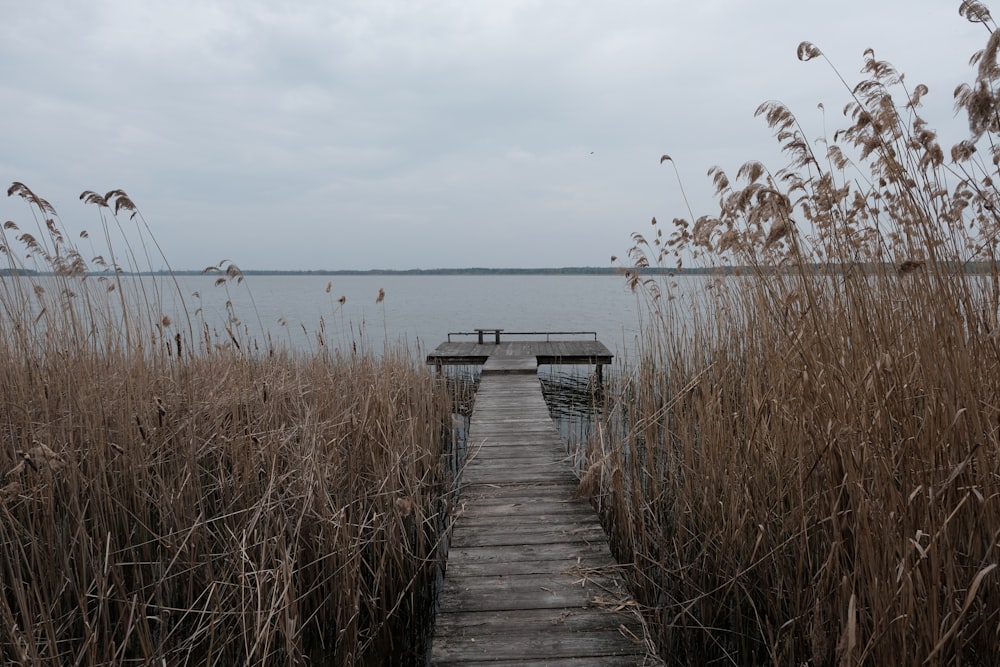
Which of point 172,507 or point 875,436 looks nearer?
point 875,436

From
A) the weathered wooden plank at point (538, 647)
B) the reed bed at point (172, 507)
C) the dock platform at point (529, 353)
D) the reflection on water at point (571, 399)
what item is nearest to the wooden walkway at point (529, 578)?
the weathered wooden plank at point (538, 647)

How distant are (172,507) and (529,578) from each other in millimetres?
1482

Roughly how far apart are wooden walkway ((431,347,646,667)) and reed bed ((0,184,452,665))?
0.33 metres

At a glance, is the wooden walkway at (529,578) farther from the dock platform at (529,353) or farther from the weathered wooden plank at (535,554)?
the dock platform at (529,353)

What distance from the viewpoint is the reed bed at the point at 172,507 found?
2.03 meters

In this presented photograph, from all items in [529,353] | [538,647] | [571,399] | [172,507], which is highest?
[172,507]

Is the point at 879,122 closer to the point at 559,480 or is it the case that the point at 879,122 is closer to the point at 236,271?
the point at 559,480

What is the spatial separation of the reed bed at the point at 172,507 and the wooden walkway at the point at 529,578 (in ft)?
1.08

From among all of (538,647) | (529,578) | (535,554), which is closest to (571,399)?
(535,554)

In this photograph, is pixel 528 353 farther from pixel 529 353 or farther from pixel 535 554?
pixel 535 554

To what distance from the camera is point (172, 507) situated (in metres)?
2.17

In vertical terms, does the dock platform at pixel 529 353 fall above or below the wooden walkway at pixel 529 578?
above

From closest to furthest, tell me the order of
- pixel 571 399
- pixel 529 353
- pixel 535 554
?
1. pixel 535 554
2. pixel 529 353
3. pixel 571 399

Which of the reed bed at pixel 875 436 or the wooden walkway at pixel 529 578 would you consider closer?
the reed bed at pixel 875 436
